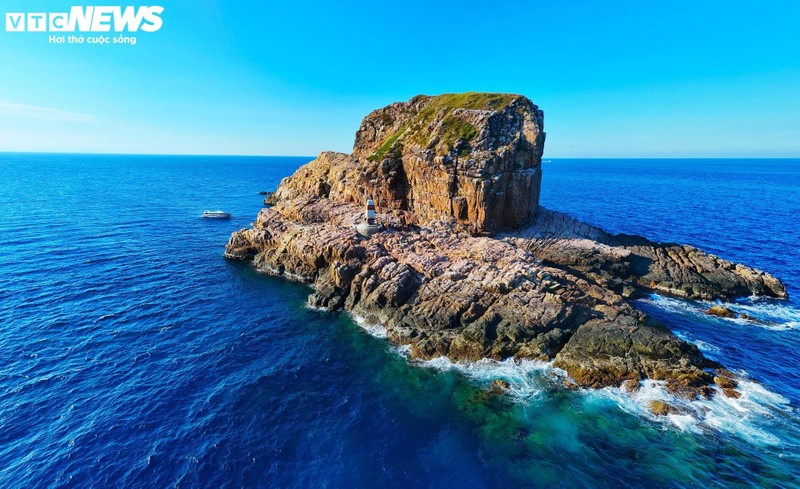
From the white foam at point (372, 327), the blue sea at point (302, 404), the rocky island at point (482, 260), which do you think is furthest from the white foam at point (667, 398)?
the white foam at point (372, 327)

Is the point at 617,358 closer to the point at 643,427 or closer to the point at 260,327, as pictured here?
the point at 643,427

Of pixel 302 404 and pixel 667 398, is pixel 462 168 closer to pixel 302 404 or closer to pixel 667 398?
pixel 667 398

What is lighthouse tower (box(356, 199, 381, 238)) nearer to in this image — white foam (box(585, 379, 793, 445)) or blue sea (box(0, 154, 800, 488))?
blue sea (box(0, 154, 800, 488))

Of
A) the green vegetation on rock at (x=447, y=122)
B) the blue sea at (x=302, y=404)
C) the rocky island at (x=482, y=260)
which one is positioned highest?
the green vegetation on rock at (x=447, y=122)

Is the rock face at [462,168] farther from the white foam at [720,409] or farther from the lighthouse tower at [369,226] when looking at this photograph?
the white foam at [720,409]

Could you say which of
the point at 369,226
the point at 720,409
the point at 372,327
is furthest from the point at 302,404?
the point at 720,409

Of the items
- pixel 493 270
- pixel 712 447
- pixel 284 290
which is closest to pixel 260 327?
pixel 284 290
